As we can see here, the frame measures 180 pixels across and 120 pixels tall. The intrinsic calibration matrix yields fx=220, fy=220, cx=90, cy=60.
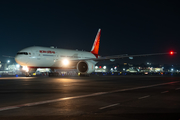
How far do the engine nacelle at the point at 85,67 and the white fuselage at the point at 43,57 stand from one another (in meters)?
2.87

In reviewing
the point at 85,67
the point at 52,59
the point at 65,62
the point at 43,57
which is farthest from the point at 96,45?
the point at 43,57

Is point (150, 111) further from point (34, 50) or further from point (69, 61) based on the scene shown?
point (69, 61)

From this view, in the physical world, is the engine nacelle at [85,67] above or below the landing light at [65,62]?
below

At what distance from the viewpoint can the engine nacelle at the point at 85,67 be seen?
136ft

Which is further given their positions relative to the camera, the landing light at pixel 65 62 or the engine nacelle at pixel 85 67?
the landing light at pixel 65 62

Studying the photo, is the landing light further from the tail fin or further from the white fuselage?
the tail fin

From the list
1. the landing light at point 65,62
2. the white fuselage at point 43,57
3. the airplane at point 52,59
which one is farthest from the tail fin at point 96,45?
the landing light at point 65,62

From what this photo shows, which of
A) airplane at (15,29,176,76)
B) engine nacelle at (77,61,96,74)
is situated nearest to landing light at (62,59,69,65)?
airplane at (15,29,176,76)

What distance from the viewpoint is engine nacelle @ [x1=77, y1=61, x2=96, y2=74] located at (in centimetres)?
4146

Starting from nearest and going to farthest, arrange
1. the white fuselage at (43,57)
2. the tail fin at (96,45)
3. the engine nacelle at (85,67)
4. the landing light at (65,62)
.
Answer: the white fuselage at (43,57)
the engine nacelle at (85,67)
the landing light at (65,62)
the tail fin at (96,45)

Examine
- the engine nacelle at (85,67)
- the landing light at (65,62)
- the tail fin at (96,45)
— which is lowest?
→ the engine nacelle at (85,67)

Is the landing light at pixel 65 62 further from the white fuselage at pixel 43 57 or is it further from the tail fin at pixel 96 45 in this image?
the tail fin at pixel 96 45

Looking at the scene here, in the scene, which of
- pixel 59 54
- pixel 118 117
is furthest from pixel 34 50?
pixel 118 117

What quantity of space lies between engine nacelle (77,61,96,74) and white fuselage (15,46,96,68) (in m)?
2.87
